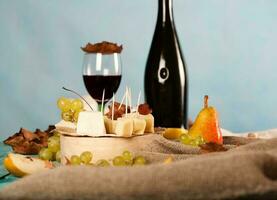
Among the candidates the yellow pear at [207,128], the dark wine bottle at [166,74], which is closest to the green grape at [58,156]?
the yellow pear at [207,128]

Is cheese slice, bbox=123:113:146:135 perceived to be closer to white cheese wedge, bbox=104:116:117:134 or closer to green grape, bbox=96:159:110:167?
white cheese wedge, bbox=104:116:117:134

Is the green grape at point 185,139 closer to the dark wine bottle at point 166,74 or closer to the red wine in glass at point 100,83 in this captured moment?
the red wine in glass at point 100,83

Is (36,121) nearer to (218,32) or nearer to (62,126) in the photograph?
(218,32)

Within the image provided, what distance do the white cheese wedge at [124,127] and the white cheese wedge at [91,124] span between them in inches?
1.5

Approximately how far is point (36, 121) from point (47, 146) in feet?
8.24

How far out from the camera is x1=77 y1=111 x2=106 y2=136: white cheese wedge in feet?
5.34

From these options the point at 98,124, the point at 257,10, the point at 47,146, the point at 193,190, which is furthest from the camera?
the point at 257,10

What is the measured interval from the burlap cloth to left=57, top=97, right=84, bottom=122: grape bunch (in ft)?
2.66

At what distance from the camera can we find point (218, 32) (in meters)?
4.67

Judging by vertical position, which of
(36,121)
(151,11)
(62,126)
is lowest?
(36,121)

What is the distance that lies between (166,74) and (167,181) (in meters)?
1.45

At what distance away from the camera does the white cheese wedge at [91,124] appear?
1628mm

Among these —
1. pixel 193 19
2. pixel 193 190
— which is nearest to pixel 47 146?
pixel 193 190

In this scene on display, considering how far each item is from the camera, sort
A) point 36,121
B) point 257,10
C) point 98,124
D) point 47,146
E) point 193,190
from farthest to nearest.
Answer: point 257,10 < point 36,121 < point 47,146 < point 98,124 < point 193,190
